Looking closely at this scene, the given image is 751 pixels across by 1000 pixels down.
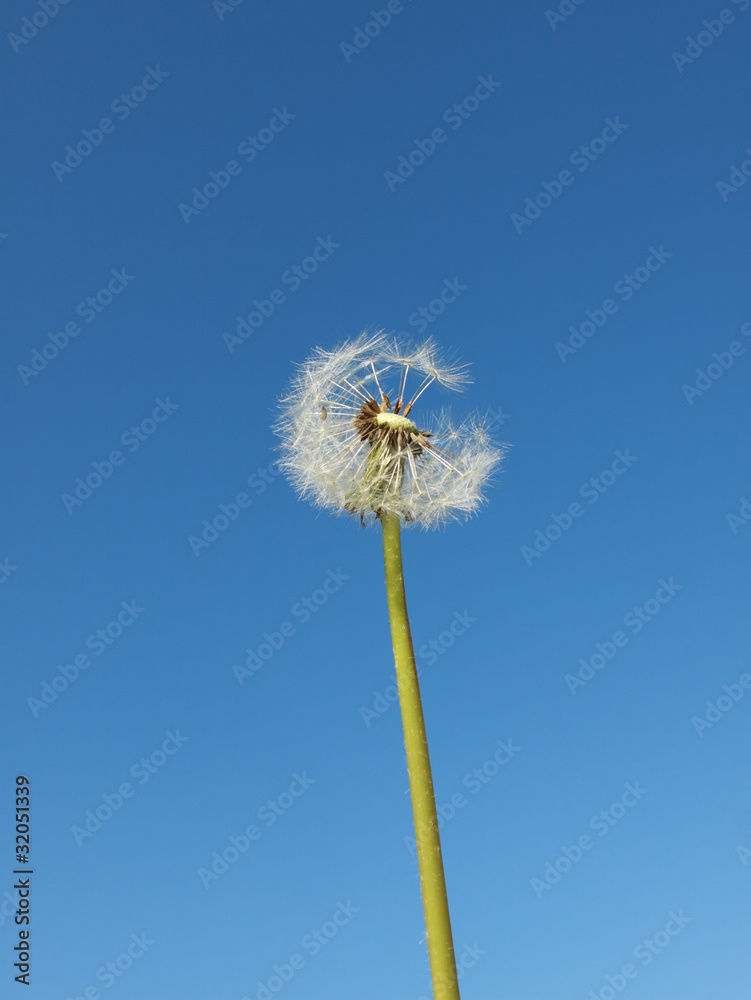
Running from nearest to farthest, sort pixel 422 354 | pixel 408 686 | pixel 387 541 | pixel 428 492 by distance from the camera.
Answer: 1. pixel 408 686
2. pixel 387 541
3. pixel 428 492
4. pixel 422 354

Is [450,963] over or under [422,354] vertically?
under

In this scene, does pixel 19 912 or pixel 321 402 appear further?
pixel 19 912

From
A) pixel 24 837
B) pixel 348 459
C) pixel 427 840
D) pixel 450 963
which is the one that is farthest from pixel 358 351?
pixel 24 837

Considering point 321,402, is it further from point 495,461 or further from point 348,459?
point 495,461

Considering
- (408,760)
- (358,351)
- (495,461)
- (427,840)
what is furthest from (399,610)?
(358,351)

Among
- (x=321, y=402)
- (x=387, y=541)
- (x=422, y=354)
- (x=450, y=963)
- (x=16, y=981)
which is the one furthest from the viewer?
(x=16, y=981)

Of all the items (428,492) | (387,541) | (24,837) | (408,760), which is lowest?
(408,760)

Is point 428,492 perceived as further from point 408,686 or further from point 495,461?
point 408,686
